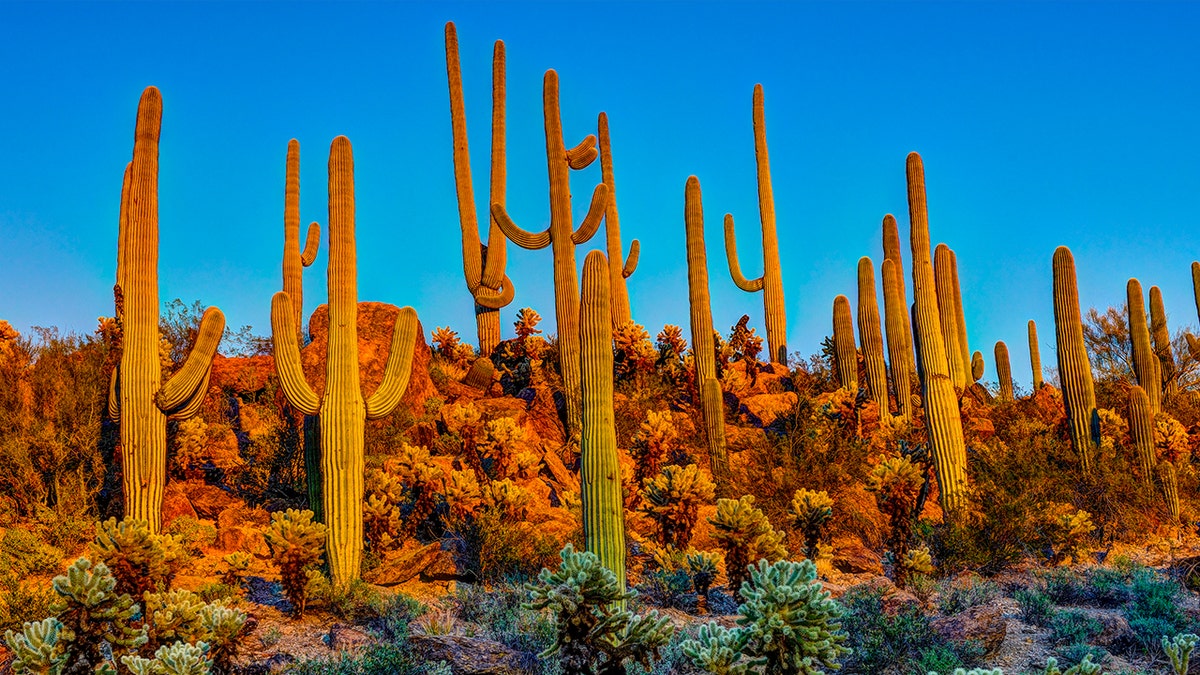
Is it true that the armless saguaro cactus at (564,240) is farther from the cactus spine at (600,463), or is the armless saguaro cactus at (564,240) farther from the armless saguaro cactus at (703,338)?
the cactus spine at (600,463)

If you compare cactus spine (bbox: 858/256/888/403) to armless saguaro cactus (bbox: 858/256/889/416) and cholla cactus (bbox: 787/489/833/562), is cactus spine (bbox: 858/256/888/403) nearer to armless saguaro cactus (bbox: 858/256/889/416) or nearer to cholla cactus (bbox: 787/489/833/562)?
armless saguaro cactus (bbox: 858/256/889/416)

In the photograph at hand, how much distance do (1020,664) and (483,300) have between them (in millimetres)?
10338

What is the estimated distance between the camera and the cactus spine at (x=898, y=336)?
12.0m

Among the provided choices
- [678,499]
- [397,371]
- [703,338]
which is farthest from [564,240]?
[678,499]

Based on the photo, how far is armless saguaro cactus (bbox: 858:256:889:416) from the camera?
13.7 m

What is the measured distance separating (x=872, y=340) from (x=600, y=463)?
23.9 feet

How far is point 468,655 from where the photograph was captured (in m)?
6.31

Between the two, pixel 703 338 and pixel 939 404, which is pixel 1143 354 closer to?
pixel 939 404

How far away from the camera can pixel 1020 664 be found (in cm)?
654

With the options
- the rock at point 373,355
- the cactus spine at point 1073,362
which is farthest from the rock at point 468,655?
the cactus spine at point 1073,362

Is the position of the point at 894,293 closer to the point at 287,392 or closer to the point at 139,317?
the point at 287,392

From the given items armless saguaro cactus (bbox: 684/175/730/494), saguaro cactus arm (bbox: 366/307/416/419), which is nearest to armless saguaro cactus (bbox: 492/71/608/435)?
armless saguaro cactus (bbox: 684/175/730/494)

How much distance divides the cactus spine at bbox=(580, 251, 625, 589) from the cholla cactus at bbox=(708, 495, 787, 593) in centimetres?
82

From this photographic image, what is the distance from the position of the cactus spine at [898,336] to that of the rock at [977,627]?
5.59 meters
